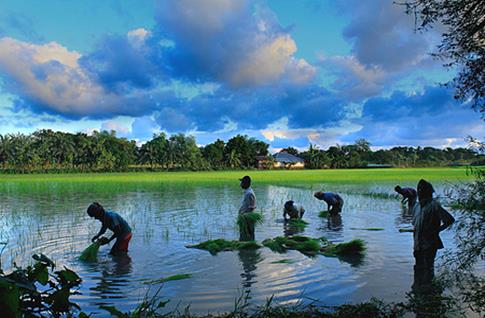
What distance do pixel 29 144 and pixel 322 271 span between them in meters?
72.9

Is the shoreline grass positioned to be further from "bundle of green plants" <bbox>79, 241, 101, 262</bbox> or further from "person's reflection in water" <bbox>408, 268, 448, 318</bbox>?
"bundle of green plants" <bbox>79, 241, 101, 262</bbox>

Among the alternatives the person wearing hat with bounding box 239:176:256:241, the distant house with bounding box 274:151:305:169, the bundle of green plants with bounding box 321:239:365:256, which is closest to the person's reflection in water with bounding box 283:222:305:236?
the person wearing hat with bounding box 239:176:256:241

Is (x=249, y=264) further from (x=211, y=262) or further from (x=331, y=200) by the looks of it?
(x=331, y=200)

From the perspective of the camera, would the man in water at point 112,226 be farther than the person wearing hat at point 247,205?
No

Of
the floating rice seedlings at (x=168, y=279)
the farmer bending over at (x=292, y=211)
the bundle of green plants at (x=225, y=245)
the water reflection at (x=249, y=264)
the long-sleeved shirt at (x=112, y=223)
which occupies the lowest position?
the water reflection at (x=249, y=264)

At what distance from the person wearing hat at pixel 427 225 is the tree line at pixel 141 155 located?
57299 millimetres

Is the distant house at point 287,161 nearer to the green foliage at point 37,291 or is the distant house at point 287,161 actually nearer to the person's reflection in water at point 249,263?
the person's reflection in water at point 249,263

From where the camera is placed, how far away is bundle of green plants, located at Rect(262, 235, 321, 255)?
26.9 feet

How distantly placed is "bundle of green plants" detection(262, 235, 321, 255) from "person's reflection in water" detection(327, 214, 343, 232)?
9.38 ft

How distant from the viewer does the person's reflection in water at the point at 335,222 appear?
1145 cm

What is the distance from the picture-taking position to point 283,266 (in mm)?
7039

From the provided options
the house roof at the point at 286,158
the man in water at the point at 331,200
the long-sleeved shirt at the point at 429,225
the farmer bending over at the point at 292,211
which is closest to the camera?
the long-sleeved shirt at the point at 429,225

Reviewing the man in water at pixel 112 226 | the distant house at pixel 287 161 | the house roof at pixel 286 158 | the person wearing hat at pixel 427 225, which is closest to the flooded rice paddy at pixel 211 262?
the man in water at pixel 112 226

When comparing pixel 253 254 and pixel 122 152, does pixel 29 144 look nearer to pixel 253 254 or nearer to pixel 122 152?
pixel 122 152
